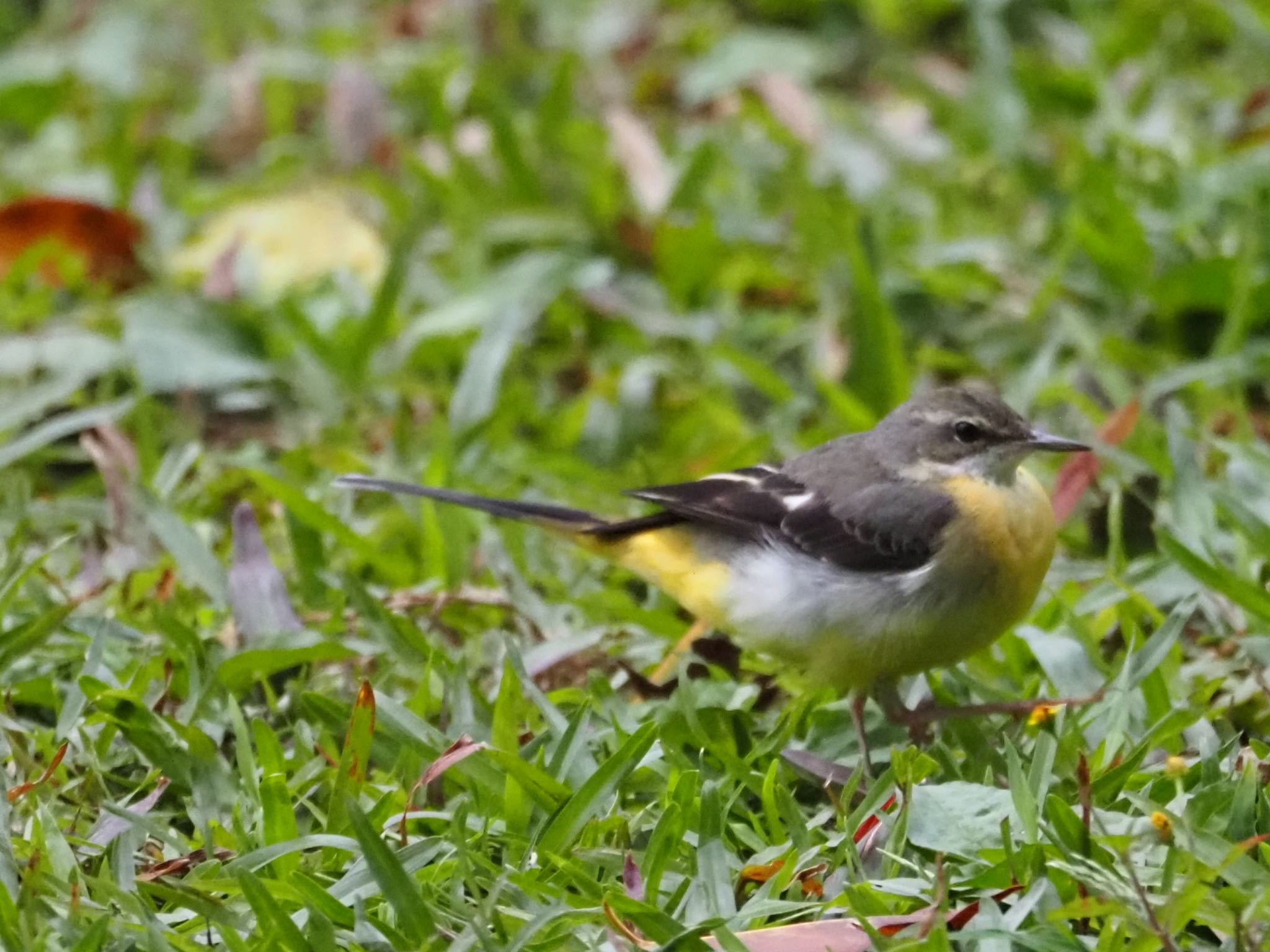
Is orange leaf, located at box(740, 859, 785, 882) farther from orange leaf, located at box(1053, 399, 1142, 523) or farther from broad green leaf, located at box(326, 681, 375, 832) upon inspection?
orange leaf, located at box(1053, 399, 1142, 523)

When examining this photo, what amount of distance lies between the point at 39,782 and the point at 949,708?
2.04 m

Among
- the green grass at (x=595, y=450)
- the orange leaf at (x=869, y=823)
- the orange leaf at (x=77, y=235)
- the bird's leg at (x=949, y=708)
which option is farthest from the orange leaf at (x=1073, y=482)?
the orange leaf at (x=77, y=235)

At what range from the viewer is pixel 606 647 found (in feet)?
14.7

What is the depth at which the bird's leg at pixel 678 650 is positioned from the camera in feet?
14.2

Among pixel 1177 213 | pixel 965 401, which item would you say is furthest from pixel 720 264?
pixel 965 401

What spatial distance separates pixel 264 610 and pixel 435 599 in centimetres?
45

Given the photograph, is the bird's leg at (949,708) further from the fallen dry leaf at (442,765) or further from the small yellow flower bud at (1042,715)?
the fallen dry leaf at (442,765)

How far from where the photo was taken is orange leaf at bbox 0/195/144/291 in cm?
A: 623

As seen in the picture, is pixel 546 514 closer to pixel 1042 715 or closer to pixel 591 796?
pixel 591 796

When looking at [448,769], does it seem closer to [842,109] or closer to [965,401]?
[965,401]

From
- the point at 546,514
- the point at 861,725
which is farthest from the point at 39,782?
the point at 861,725

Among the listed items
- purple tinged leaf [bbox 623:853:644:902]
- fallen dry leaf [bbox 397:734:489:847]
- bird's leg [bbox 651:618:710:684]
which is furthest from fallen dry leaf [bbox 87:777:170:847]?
bird's leg [bbox 651:618:710:684]

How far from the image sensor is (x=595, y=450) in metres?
5.60

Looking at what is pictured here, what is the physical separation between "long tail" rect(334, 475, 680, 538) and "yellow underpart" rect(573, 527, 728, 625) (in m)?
0.03
